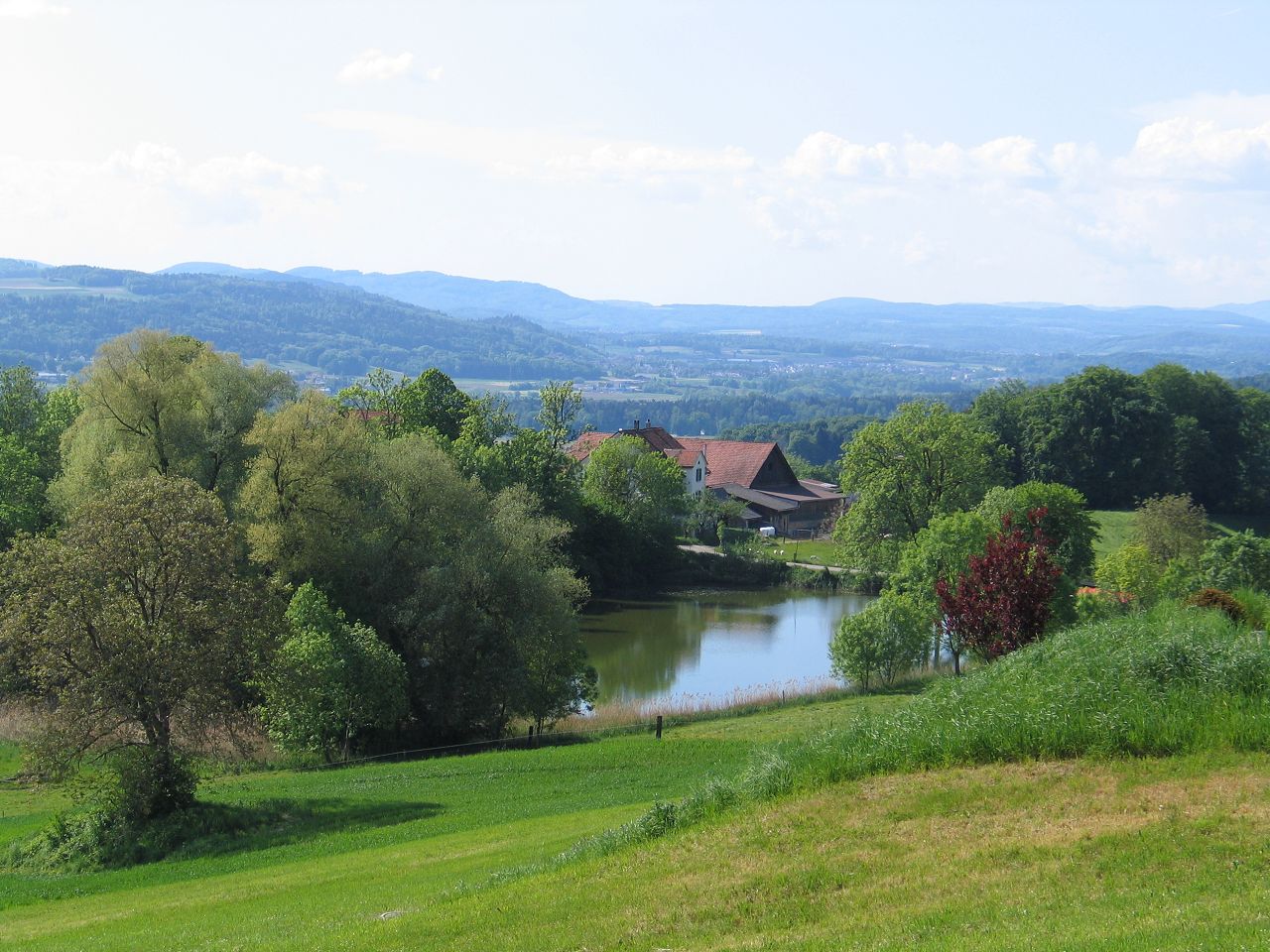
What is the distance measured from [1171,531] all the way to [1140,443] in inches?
1335

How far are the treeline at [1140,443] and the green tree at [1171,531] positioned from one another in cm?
2746

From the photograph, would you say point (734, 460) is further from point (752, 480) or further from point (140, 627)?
point (140, 627)

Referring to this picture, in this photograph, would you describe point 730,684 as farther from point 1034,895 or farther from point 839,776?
point 1034,895

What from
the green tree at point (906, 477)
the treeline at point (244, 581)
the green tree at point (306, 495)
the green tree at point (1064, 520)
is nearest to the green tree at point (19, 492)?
the treeline at point (244, 581)

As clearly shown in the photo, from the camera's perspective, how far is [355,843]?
20031mm

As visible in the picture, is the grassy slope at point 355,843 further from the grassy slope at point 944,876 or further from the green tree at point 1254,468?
the green tree at point 1254,468

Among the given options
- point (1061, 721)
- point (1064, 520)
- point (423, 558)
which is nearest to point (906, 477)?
point (1064, 520)

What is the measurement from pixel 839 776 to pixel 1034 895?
4.68 m

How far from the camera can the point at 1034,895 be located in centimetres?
1084

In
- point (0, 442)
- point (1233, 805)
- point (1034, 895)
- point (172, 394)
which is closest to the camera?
point (1034, 895)

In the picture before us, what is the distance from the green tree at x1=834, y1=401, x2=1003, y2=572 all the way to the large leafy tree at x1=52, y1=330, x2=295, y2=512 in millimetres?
27632

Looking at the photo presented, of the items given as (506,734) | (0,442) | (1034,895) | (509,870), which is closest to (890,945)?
(1034,895)

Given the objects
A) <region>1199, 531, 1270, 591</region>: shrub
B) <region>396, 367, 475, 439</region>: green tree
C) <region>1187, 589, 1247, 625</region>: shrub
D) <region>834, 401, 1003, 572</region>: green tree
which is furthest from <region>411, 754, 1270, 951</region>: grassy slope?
<region>396, 367, 475, 439</region>: green tree

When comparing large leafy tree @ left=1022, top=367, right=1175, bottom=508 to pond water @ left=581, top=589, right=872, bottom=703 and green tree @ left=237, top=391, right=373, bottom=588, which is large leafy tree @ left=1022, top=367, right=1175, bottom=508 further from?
green tree @ left=237, top=391, right=373, bottom=588
